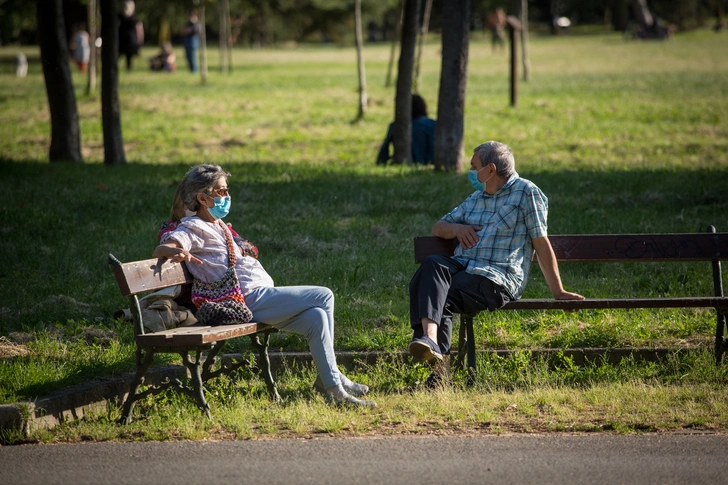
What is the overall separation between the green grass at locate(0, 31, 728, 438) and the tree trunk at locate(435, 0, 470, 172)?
0.74 meters

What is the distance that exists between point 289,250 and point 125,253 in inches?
64.3

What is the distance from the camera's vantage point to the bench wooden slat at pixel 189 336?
17.7ft

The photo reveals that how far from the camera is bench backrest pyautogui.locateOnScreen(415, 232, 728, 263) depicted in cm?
668

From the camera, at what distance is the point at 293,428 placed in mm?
5430

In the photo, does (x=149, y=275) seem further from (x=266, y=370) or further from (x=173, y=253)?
(x=266, y=370)

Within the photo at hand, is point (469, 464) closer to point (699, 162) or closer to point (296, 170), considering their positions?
point (296, 170)

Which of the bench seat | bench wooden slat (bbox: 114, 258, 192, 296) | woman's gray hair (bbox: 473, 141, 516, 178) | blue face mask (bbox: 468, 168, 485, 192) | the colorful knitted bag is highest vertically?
woman's gray hair (bbox: 473, 141, 516, 178)

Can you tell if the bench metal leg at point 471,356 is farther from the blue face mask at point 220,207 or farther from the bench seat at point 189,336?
the blue face mask at point 220,207

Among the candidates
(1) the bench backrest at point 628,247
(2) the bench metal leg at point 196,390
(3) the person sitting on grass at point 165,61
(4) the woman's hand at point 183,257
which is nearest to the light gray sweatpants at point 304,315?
(4) the woman's hand at point 183,257

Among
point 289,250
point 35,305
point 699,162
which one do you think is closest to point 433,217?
point 289,250

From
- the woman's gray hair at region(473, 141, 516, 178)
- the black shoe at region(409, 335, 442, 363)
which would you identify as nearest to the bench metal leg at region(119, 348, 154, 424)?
the black shoe at region(409, 335, 442, 363)

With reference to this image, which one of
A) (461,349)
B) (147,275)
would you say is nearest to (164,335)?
(147,275)

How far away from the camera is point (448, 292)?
6.17 meters

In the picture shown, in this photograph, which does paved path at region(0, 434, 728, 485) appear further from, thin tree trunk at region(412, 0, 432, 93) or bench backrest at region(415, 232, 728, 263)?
thin tree trunk at region(412, 0, 432, 93)
